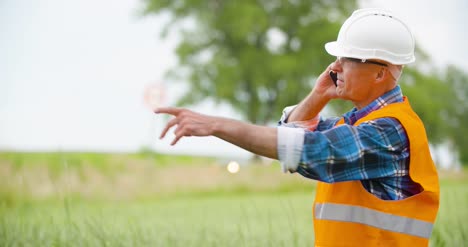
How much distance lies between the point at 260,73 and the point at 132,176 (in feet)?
38.2

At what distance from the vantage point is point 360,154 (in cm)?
222

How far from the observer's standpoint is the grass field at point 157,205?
4.34 metres

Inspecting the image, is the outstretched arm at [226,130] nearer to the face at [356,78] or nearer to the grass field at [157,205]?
the face at [356,78]

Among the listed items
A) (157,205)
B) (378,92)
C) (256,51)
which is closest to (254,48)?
(256,51)

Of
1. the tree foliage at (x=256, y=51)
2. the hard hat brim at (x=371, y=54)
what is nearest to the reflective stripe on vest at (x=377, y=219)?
the hard hat brim at (x=371, y=54)

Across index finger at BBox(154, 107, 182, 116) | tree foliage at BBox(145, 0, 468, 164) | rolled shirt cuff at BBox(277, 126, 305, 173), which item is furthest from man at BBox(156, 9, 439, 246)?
tree foliage at BBox(145, 0, 468, 164)

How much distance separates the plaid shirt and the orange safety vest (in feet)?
0.11

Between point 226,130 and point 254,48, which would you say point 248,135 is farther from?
point 254,48

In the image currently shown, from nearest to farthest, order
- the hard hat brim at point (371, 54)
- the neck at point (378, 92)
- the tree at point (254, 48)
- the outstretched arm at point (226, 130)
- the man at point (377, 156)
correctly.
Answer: the outstretched arm at point (226, 130)
the man at point (377, 156)
the hard hat brim at point (371, 54)
the neck at point (378, 92)
the tree at point (254, 48)

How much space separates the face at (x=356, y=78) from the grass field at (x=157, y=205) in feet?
5.63

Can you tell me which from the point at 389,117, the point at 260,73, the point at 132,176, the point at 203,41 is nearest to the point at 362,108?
the point at 389,117

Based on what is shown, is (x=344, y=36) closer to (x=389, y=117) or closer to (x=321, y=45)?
(x=389, y=117)

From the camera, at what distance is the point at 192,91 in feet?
79.5

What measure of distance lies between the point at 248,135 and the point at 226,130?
8 centimetres
